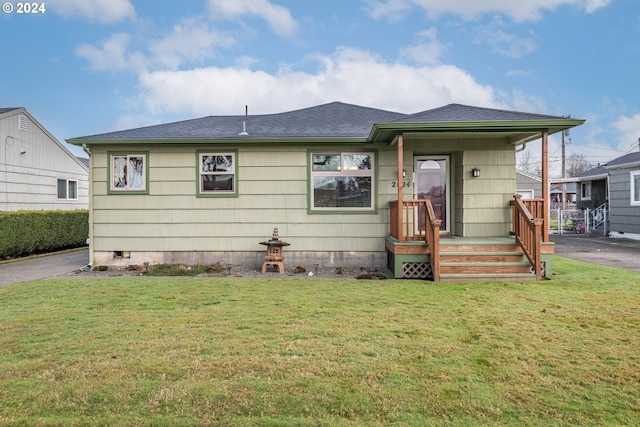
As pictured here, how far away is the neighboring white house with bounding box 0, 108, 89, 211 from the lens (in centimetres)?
1190

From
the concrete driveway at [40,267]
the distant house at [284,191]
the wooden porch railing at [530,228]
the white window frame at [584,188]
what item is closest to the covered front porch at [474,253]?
the wooden porch railing at [530,228]

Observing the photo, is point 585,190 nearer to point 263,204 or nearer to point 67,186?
point 263,204

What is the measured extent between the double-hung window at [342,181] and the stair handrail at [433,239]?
1527 mm

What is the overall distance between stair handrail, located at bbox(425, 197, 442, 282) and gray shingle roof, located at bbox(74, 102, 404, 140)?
238 centimetres

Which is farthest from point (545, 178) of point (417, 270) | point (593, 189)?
point (593, 189)

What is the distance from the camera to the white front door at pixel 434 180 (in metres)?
8.41

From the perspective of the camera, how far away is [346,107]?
10695 millimetres

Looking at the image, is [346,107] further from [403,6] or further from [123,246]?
[123,246]

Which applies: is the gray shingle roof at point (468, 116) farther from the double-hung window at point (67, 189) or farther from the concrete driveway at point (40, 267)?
the double-hung window at point (67, 189)

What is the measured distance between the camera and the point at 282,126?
9141 mm

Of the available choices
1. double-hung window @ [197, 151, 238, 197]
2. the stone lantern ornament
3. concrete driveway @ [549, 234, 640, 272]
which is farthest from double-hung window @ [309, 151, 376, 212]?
concrete driveway @ [549, 234, 640, 272]

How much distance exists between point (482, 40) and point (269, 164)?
12.1 meters

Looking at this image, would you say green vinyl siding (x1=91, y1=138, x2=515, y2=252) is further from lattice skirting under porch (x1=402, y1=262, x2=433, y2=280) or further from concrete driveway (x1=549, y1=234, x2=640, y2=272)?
concrete driveway (x1=549, y1=234, x2=640, y2=272)

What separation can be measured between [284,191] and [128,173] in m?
3.49
